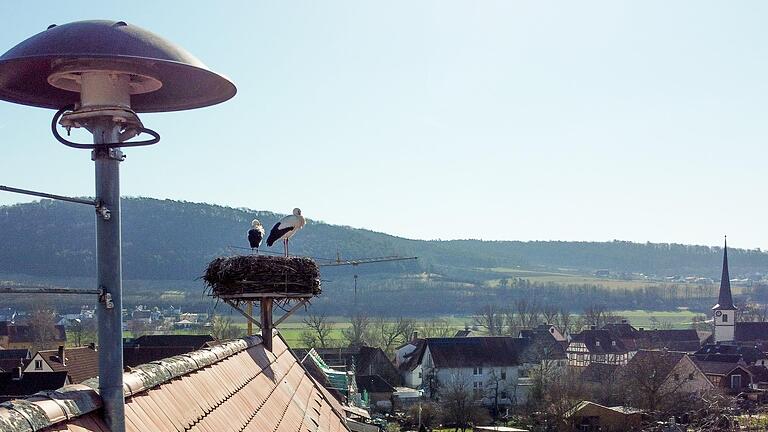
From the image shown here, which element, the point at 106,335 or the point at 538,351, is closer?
the point at 106,335

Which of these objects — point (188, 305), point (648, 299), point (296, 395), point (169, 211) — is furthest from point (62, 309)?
point (648, 299)

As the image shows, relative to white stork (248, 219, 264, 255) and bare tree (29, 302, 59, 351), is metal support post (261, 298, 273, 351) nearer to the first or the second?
white stork (248, 219, 264, 255)

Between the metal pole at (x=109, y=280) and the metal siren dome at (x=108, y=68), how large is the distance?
395 millimetres

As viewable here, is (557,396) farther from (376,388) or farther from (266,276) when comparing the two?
(266,276)

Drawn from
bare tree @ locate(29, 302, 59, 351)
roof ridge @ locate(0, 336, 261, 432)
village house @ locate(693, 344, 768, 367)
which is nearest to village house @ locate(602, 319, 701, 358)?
village house @ locate(693, 344, 768, 367)

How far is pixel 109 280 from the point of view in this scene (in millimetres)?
3605

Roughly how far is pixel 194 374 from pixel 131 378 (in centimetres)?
124

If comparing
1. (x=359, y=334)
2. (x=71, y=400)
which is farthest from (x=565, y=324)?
(x=71, y=400)

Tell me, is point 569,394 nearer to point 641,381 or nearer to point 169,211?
point 641,381

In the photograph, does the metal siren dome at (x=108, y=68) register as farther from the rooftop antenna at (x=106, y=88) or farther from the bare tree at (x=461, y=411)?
the bare tree at (x=461, y=411)

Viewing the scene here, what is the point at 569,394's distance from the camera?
46.5 meters

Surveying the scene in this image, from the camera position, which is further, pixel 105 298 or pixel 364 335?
pixel 364 335

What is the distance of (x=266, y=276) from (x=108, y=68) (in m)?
6.37

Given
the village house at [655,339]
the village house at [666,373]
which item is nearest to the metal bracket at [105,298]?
the village house at [666,373]
